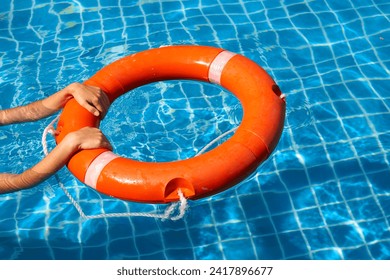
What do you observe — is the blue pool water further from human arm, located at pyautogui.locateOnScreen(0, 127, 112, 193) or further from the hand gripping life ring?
the hand gripping life ring

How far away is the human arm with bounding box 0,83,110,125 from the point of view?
400cm

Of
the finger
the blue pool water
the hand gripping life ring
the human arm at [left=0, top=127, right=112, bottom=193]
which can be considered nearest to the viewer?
the hand gripping life ring

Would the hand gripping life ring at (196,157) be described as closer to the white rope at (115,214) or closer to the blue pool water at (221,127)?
the white rope at (115,214)

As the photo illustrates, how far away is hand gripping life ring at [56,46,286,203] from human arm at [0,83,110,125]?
0.17 feet

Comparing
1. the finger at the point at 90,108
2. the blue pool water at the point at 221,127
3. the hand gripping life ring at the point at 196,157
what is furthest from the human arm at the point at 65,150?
the blue pool water at the point at 221,127

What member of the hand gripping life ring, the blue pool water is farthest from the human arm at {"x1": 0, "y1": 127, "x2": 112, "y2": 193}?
the blue pool water

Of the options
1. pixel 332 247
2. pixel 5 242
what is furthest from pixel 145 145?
pixel 332 247

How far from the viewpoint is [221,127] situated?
4.60 metres

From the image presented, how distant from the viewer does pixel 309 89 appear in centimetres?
489

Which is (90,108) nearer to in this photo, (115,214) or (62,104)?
(62,104)

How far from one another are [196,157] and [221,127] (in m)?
0.97

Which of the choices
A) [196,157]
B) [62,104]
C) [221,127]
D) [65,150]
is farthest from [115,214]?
[221,127]

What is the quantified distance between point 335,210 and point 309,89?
3.43ft

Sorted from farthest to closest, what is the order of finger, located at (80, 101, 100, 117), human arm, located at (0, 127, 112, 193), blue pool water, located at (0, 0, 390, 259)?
blue pool water, located at (0, 0, 390, 259) → finger, located at (80, 101, 100, 117) → human arm, located at (0, 127, 112, 193)
